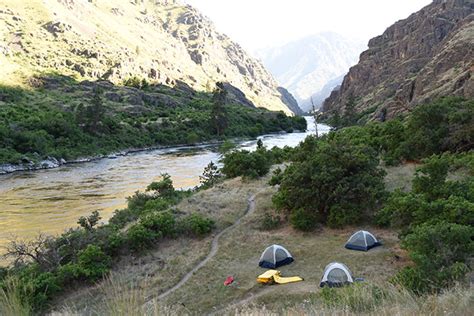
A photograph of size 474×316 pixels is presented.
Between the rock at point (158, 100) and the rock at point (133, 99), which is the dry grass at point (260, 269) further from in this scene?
the rock at point (158, 100)

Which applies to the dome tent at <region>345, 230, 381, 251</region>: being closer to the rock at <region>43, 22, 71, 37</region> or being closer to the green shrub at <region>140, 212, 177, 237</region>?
the green shrub at <region>140, 212, 177, 237</region>

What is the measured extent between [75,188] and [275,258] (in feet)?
95.1

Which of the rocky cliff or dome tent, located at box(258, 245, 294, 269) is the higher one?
the rocky cliff

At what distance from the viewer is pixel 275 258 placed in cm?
1664

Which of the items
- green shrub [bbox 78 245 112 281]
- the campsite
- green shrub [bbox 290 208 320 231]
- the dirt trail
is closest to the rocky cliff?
the dirt trail

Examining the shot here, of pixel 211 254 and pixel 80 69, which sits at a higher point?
pixel 80 69

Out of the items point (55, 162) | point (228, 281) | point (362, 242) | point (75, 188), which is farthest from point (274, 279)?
point (55, 162)

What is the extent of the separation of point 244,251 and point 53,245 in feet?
26.5

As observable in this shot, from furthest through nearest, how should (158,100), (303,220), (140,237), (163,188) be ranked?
(158,100)
(163,188)
(303,220)
(140,237)

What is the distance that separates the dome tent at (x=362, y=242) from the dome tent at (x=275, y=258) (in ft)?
8.00

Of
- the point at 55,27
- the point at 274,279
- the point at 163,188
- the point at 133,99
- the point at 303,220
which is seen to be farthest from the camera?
the point at 55,27

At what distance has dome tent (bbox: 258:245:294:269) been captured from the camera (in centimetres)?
A: 1656

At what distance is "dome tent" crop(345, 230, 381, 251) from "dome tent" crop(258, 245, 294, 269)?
8.00 ft

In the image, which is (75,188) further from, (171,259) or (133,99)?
(133,99)
